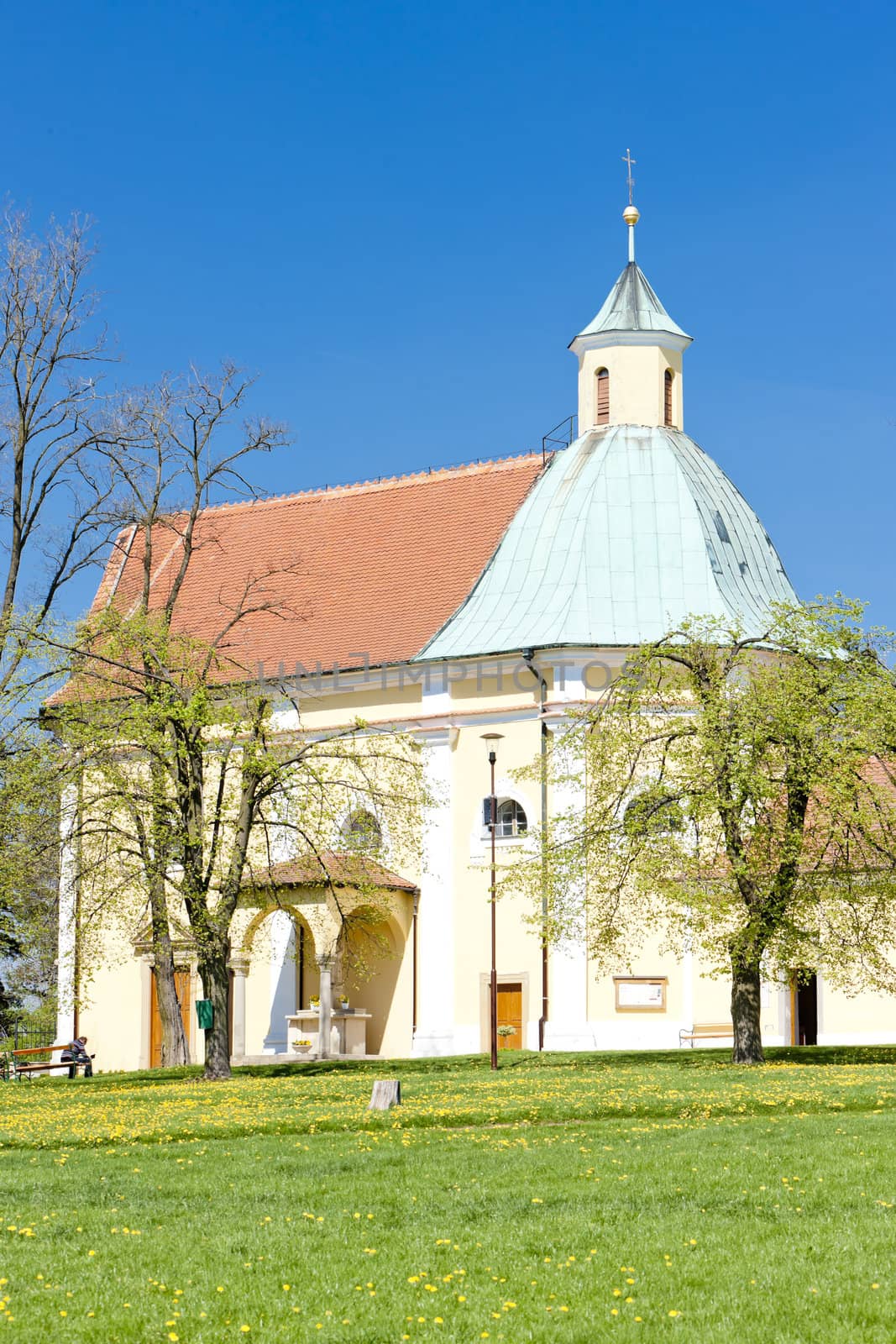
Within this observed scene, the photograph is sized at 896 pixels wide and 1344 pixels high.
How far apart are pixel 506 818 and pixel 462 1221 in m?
26.7

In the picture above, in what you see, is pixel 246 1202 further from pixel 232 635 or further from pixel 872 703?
pixel 232 635

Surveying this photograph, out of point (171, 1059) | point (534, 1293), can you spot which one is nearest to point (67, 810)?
point (171, 1059)

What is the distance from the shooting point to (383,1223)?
12.8m

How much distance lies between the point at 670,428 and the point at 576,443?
243cm

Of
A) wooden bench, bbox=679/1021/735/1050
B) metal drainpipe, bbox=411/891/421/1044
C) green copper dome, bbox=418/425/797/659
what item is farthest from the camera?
green copper dome, bbox=418/425/797/659

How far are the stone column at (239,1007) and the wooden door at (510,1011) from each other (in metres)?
6.05

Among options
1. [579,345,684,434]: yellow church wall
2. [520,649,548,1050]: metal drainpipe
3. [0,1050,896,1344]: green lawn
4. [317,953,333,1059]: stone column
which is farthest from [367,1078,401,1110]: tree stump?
[579,345,684,434]: yellow church wall

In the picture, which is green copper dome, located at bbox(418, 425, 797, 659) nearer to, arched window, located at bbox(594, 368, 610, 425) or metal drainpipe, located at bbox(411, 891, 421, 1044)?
arched window, located at bbox(594, 368, 610, 425)

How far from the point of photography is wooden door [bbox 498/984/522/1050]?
38.4m

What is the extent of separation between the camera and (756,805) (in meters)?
29.2

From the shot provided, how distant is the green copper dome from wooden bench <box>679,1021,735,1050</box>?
834cm

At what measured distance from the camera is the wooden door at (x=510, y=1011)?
3844 cm

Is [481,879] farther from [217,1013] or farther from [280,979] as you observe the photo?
[217,1013]

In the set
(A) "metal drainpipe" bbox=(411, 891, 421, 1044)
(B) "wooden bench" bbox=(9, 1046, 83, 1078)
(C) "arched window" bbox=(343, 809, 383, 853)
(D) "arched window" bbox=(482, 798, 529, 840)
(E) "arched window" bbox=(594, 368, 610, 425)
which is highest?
(E) "arched window" bbox=(594, 368, 610, 425)
